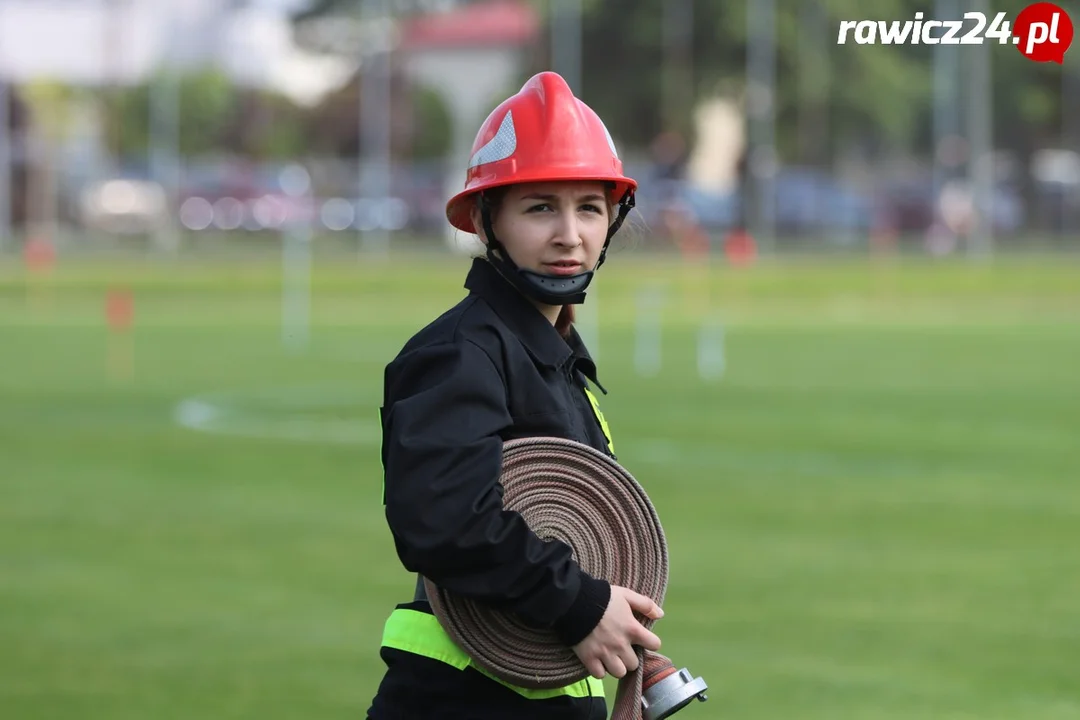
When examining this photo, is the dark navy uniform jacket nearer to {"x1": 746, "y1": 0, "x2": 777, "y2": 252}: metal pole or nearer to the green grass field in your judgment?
the green grass field

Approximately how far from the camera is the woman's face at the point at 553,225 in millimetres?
3924

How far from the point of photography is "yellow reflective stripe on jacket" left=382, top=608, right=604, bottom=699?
391cm

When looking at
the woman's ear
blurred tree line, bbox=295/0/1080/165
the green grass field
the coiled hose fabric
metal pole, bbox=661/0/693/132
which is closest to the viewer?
the coiled hose fabric

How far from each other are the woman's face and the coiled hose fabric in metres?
0.35

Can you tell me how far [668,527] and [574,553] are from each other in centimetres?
782

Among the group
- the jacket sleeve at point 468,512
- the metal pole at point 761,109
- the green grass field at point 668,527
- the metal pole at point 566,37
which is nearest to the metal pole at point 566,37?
the metal pole at point 566,37

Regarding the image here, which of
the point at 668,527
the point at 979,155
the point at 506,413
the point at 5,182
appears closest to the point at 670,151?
the point at 979,155

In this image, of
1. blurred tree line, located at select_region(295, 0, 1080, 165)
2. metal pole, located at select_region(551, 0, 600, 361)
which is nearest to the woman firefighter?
metal pole, located at select_region(551, 0, 600, 361)

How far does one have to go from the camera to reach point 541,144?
12.9 feet

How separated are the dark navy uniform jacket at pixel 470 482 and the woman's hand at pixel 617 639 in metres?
0.02

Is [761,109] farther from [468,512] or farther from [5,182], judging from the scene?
[468,512]

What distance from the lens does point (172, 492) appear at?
1325 cm

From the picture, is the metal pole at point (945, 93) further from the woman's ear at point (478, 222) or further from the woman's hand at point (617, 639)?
the woman's hand at point (617, 639)

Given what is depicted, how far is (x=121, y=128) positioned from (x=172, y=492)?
2251 inches
